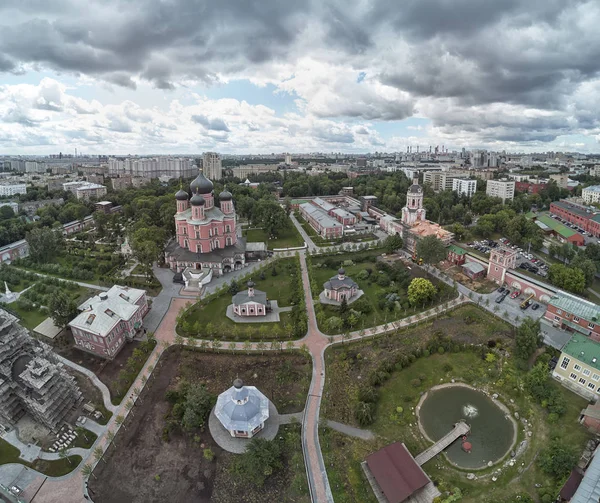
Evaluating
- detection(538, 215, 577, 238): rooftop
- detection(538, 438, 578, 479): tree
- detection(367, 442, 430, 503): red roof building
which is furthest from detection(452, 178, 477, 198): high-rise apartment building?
detection(367, 442, 430, 503): red roof building

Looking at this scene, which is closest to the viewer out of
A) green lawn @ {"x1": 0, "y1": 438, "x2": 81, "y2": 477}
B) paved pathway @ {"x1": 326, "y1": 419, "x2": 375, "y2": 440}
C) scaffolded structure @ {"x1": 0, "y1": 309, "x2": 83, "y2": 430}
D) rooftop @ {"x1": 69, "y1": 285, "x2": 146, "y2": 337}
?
green lawn @ {"x1": 0, "y1": 438, "x2": 81, "y2": 477}

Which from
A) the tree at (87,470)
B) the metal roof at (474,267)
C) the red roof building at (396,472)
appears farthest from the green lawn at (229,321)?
the metal roof at (474,267)

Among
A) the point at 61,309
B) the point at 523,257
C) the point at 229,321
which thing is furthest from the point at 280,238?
the point at 523,257

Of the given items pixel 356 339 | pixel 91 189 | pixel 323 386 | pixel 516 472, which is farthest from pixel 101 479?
pixel 91 189

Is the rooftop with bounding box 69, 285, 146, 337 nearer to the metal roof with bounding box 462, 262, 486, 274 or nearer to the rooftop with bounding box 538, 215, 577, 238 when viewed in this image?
the metal roof with bounding box 462, 262, 486, 274

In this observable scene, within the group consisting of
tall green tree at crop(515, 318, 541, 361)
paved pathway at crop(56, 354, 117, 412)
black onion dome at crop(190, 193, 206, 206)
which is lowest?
paved pathway at crop(56, 354, 117, 412)

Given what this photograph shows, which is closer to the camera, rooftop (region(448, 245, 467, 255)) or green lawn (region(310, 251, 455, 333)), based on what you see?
green lawn (region(310, 251, 455, 333))

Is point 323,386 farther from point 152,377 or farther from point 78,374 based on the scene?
point 78,374
